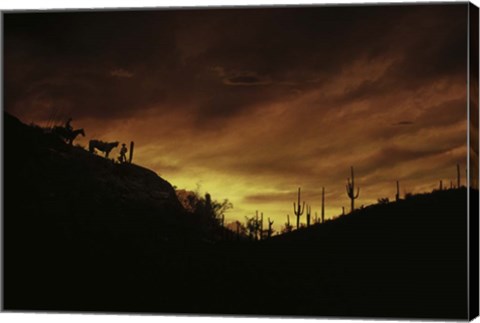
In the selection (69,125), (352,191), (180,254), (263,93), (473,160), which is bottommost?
(180,254)

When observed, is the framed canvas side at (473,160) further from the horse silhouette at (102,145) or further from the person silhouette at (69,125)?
the person silhouette at (69,125)

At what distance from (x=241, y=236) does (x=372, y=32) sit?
191cm

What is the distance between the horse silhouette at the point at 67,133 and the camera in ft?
35.3

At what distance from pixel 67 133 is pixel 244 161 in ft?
4.89

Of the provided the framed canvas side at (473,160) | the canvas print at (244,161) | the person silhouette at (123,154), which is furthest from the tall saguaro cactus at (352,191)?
the person silhouette at (123,154)

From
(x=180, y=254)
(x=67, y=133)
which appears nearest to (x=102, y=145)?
(x=67, y=133)

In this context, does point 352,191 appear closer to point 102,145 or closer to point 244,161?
point 244,161

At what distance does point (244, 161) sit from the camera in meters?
10.5

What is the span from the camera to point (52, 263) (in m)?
10.8

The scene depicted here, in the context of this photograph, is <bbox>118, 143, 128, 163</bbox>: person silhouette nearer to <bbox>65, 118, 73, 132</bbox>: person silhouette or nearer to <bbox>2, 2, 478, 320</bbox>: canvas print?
<bbox>2, 2, 478, 320</bbox>: canvas print

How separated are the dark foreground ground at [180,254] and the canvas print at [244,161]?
1 cm

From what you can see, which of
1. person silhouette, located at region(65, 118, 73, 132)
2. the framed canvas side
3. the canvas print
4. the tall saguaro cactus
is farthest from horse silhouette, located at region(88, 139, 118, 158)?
the framed canvas side

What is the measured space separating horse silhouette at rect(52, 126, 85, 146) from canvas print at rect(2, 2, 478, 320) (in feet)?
0.05

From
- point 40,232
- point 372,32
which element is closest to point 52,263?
point 40,232
